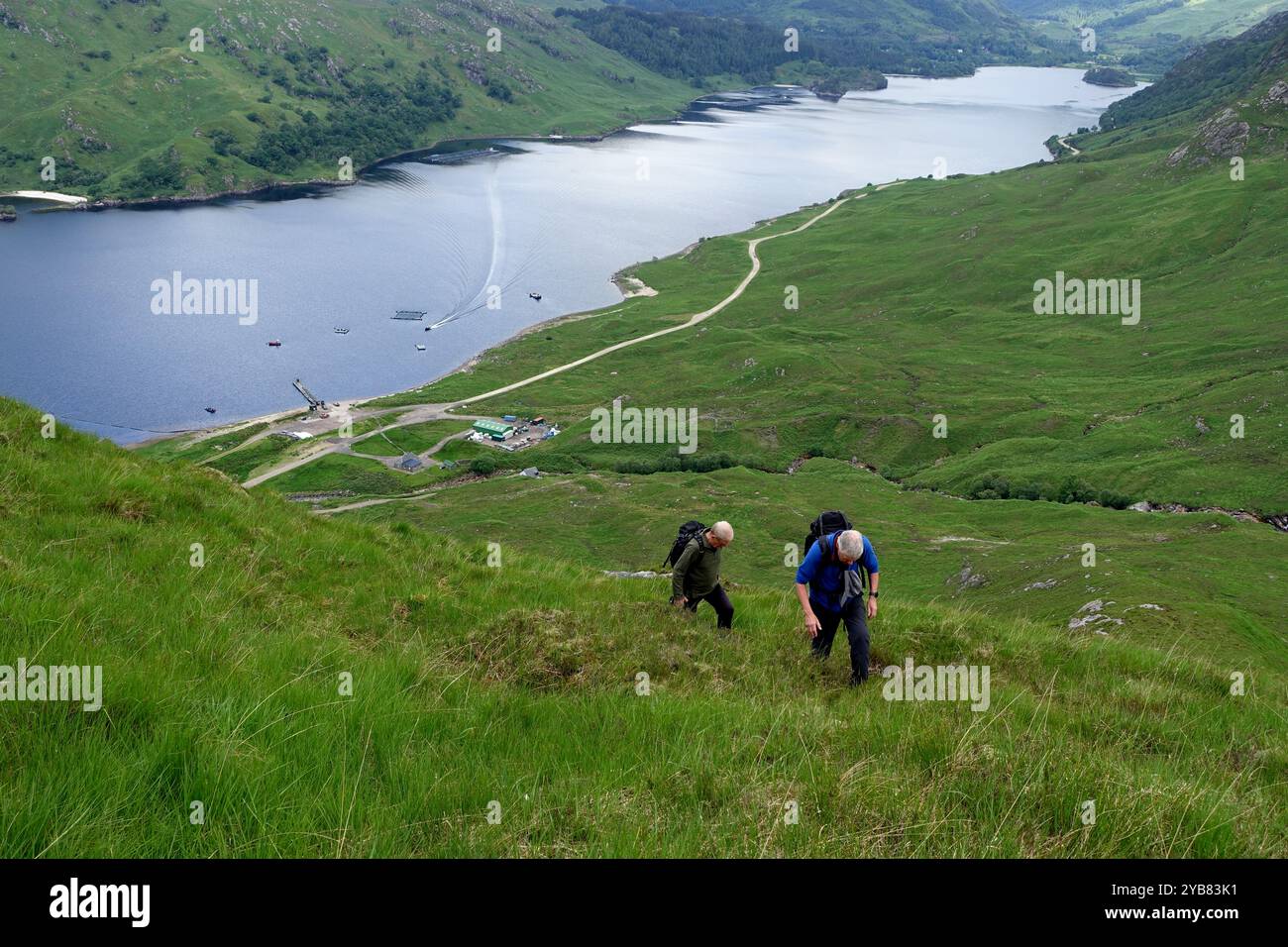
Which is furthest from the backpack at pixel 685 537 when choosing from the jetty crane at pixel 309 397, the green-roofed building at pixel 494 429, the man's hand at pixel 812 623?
the jetty crane at pixel 309 397

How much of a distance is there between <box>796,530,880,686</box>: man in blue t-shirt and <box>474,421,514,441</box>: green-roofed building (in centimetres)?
10427

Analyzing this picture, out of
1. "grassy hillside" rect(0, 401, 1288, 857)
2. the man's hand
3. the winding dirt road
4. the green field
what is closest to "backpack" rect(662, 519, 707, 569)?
the green field

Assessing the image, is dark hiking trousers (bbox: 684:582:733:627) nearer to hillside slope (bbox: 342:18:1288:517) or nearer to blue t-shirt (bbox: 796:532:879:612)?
blue t-shirt (bbox: 796:532:879:612)

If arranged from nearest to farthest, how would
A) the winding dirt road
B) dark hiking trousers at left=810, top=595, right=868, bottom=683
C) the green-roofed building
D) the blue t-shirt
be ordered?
dark hiking trousers at left=810, top=595, right=868, bottom=683, the blue t-shirt, the winding dirt road, the green-roofed building

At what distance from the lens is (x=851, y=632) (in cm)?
1145

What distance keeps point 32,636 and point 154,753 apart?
104 inches

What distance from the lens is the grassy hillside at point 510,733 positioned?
15.6ft

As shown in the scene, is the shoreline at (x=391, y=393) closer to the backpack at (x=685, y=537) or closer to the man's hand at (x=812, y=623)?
the backpack at (x=685, y=537)

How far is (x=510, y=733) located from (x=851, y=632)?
623cm

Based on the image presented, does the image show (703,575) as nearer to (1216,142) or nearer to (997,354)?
(997,354)

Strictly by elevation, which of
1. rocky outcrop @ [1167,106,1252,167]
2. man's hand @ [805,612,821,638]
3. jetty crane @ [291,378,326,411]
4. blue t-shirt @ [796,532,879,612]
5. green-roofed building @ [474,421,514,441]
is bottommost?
green-roofed building @ [474,421,514,441]

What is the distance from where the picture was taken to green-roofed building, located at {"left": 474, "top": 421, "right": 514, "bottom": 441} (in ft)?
374

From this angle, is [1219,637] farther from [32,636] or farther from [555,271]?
[555,271]

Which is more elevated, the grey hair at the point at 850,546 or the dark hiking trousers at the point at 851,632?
the grey hair at the point at 850,546
